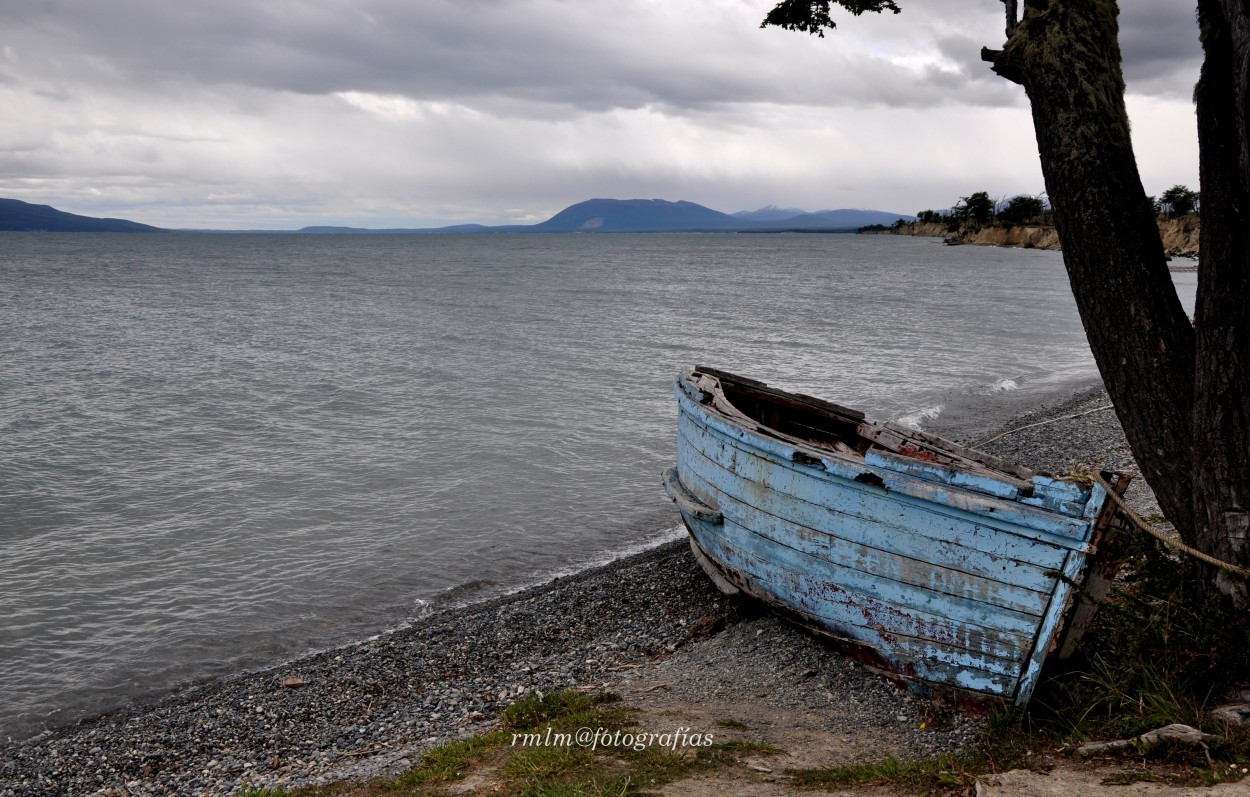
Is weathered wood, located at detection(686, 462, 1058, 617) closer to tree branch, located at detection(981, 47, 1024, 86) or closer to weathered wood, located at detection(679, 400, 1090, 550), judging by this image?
weathered wood, located at detection(679, 400, 1090, 550)

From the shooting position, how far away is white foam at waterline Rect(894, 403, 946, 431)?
22203 millimetres

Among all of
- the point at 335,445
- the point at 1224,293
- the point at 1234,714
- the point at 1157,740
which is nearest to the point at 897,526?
the point at 1157,740

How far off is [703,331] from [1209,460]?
36.2 metres

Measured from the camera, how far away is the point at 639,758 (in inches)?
241

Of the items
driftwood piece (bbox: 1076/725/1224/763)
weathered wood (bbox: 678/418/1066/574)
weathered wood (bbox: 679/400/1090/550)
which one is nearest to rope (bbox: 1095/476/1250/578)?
weathered wood (bbox: 679/400/1090/550)

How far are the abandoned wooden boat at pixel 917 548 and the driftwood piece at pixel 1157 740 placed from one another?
85 centimetres

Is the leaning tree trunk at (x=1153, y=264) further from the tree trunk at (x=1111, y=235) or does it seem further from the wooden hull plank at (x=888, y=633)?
the wooden hull plank at (x=888, y=633)

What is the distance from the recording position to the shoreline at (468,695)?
23.2 ft

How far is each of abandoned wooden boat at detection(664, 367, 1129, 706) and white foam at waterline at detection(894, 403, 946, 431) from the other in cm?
1356

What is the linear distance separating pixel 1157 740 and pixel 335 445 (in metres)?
17.6

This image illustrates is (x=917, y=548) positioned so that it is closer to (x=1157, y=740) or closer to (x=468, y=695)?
(x=1157, y=740)

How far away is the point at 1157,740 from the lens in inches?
205

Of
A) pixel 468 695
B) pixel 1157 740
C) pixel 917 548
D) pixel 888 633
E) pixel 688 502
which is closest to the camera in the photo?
pixel 1157 740

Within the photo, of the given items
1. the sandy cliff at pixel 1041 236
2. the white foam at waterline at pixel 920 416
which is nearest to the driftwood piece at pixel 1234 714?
the white foam at waterline at pixel 920 416
